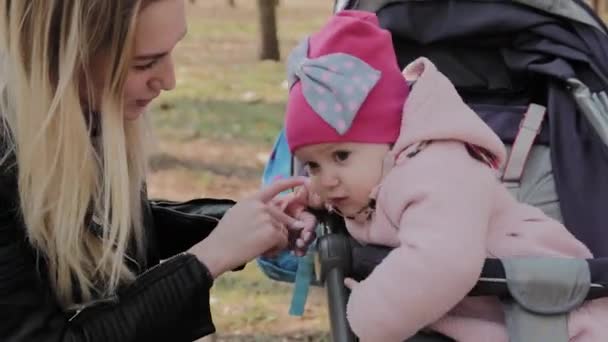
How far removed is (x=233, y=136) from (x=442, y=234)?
504cm

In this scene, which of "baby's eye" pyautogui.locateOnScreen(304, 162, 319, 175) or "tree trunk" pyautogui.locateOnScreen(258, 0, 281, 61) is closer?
"baby's eye" pyautogui.locateOnScreen(304, 162, 319, 175)

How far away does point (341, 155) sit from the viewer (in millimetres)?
1966

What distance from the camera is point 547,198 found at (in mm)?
2447

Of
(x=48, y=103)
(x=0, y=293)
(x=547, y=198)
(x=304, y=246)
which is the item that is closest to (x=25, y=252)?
(x=0, y=293)

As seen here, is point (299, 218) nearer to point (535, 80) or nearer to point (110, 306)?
point (110, 306)

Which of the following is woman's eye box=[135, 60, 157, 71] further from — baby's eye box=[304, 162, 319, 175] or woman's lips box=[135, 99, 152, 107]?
baby's eye box=[304, 162, 319, 175]

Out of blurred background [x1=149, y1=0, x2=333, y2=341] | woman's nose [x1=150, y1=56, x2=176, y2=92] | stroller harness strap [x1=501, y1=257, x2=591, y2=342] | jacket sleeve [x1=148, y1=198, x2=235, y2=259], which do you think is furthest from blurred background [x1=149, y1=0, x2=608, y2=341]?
stroller harness strap [x1=501, y1=257, x2=591, y2=342]

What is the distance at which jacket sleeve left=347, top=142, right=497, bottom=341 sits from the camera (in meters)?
1.76

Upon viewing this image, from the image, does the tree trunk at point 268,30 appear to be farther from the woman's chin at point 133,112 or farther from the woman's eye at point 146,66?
the woman's eye at point 146,66

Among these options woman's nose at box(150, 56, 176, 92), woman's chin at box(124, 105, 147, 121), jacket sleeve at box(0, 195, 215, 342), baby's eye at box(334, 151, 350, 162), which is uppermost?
woman's nose at box(150, 56, 176, 92)

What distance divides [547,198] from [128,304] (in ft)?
3.31

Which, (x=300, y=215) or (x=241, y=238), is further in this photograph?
(x=300, y=215)

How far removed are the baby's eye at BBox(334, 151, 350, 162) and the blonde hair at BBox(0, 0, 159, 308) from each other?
388mm

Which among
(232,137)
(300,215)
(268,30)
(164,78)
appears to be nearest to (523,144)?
(300,215)
